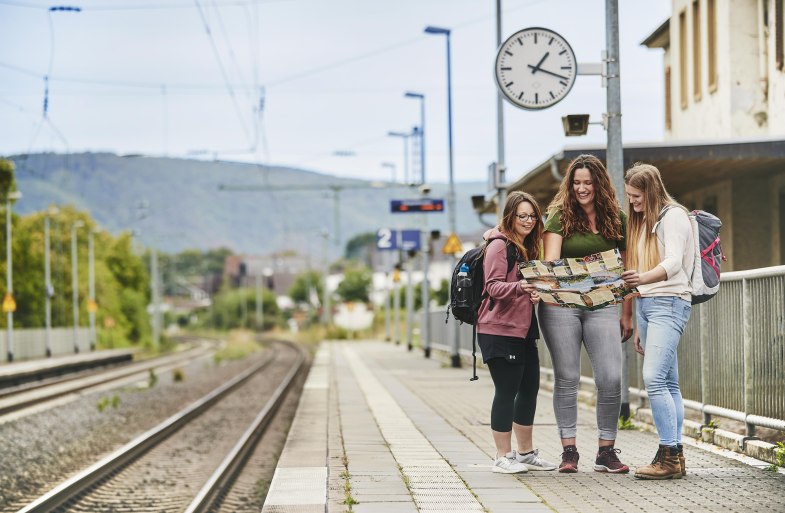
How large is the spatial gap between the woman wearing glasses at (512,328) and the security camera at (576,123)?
4.67 metres

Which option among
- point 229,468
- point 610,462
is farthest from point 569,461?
point 229,468

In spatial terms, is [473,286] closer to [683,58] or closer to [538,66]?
[538,66]

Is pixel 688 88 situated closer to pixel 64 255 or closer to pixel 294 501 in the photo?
pixel 294 501

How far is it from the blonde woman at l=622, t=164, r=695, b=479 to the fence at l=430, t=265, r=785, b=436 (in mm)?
1371

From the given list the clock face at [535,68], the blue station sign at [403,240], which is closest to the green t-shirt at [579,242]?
the clock face at [535,68]

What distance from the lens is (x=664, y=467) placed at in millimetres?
7676

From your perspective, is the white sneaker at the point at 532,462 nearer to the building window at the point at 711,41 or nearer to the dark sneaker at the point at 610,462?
the dark sneaker at the point at 610,462

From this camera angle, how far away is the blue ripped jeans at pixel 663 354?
769 centimetres

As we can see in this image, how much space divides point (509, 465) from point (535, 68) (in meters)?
6.42

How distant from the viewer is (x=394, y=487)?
7.75 m

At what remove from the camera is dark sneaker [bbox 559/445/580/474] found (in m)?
8.10

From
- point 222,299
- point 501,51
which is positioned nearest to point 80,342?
point 501,51

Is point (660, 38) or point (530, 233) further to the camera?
point (660, 38)

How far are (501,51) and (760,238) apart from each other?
1165 centimetres
